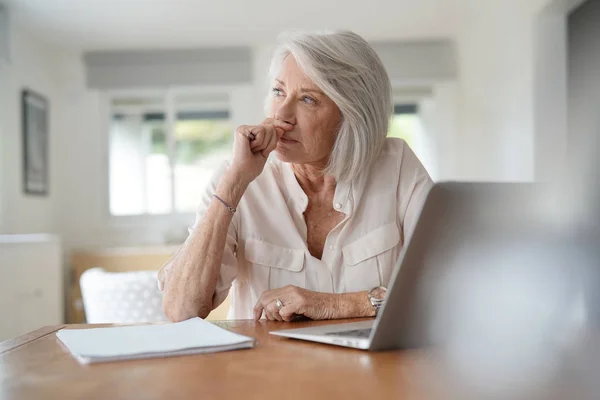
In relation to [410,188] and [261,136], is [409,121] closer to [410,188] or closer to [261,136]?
[410,188]

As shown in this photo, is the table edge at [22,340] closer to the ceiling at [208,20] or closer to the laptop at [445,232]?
the laptop at [445,232]

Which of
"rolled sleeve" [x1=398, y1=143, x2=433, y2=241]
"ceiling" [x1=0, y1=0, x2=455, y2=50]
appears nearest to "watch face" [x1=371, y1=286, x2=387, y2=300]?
"rolled sleeve" [x1=398, y1=143, x2=433, y2=241]

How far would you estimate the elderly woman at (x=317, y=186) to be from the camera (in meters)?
1.48

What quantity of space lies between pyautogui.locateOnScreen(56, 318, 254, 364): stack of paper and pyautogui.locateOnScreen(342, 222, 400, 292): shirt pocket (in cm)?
59

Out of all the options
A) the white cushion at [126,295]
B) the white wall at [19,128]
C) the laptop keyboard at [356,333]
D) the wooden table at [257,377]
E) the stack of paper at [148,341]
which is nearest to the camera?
the wooden table at [257,377]

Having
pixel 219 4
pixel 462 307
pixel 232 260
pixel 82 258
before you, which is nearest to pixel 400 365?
pixel 462 307

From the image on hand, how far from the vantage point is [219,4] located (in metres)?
5.13

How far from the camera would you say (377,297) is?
126 centimetres

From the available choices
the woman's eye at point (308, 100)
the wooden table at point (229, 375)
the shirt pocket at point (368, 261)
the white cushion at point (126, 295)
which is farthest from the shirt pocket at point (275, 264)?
the white cushion at point (126, 295)

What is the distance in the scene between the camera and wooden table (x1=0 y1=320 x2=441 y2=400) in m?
0.60

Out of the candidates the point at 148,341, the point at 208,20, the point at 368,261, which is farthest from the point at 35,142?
the point at 148,341

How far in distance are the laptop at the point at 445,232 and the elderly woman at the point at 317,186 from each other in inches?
27.4

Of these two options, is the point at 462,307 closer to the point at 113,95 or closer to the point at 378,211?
the point at 378,211

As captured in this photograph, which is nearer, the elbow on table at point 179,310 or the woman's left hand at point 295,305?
the woman's left hand at point 295,305
